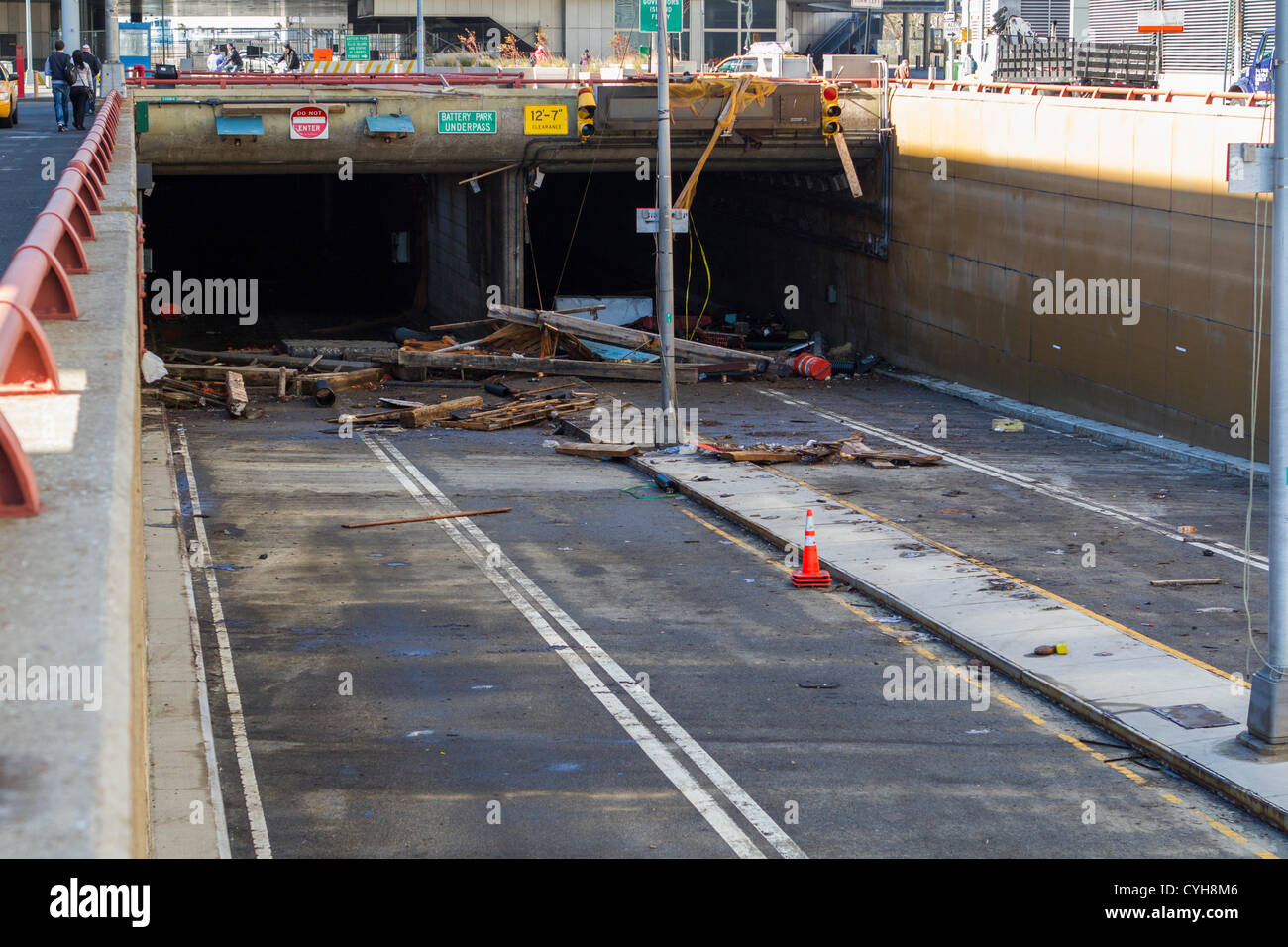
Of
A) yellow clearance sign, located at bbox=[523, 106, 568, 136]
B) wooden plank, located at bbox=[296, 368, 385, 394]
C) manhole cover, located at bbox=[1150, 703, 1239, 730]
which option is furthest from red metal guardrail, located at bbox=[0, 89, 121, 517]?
yellow clearance sign, located at bbox=[523, 106, 568, 136]

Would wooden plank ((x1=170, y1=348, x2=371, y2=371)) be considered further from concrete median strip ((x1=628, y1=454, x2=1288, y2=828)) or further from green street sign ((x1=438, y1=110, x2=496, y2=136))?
concrete median strip ((x1=628, y1=454, x2=1288, y2=828))

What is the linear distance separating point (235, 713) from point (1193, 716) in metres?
8.28

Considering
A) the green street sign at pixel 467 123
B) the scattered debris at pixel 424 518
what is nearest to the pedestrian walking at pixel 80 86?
the green street sign at pixel 467 123

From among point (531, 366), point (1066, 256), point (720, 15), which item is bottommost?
point (531, 366)

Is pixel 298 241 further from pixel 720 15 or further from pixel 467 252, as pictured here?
pixel 720 15

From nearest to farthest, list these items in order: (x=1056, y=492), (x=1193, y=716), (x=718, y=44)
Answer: (x=1193, y=716), (x=1056, y=492), (x=718, y=44)

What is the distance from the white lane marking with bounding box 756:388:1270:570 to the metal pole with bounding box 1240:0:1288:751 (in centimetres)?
328

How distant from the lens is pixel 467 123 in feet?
126

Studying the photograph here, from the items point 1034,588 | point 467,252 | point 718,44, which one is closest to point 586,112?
point 467,252

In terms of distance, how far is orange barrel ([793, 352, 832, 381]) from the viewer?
1496 inches

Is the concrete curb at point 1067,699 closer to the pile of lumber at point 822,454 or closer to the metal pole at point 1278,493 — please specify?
the metal pole at point 1278,493

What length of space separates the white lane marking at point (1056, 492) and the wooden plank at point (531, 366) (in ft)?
15.6

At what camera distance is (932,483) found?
973 inches

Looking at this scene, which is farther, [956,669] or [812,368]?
[812,368]
